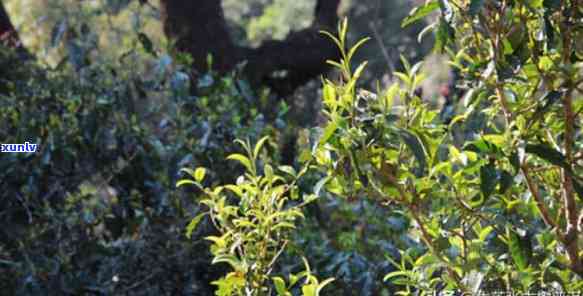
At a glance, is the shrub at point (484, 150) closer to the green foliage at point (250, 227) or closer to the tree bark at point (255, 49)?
the green foliage at point (250, 227)

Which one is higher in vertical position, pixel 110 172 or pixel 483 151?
pixel 483 151

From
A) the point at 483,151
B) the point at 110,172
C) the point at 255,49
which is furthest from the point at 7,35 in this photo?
the point at 483,151

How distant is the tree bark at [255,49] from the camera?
17.4 ft

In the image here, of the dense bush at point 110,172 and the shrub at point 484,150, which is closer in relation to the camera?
the shrub at point 484,150

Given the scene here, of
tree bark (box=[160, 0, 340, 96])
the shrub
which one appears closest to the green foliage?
the shrub

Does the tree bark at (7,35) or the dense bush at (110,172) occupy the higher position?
the tree bark at (7,35)

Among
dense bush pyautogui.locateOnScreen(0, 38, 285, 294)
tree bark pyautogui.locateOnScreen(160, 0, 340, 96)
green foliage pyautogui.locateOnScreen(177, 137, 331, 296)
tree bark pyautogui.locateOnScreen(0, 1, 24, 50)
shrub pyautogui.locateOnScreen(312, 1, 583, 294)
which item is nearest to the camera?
shrub pyautogui.locateOnScreen(312, 1, 583, 294)

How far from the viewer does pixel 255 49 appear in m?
5.67

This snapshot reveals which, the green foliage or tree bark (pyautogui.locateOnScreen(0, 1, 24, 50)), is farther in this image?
tree bark (pyautogui.locateOnScreen(0, 1, 24, 50))

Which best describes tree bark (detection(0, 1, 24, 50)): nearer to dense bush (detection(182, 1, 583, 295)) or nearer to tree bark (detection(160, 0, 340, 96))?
tree bark (detection(160, 0, 340, 96))

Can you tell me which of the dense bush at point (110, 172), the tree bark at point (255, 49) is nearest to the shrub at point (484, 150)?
the dense bush at point (110, 172)

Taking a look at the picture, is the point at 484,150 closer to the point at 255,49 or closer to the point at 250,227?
the point at 250,227

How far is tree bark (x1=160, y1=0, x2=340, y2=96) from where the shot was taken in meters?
5.29

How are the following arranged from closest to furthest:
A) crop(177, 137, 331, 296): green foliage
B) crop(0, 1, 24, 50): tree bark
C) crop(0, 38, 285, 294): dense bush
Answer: crop(177, 137, 331, 296): green foliage, crop(0, 38, 285, 294): dense bush, crop(0, 1, 24, 50): tree bark
